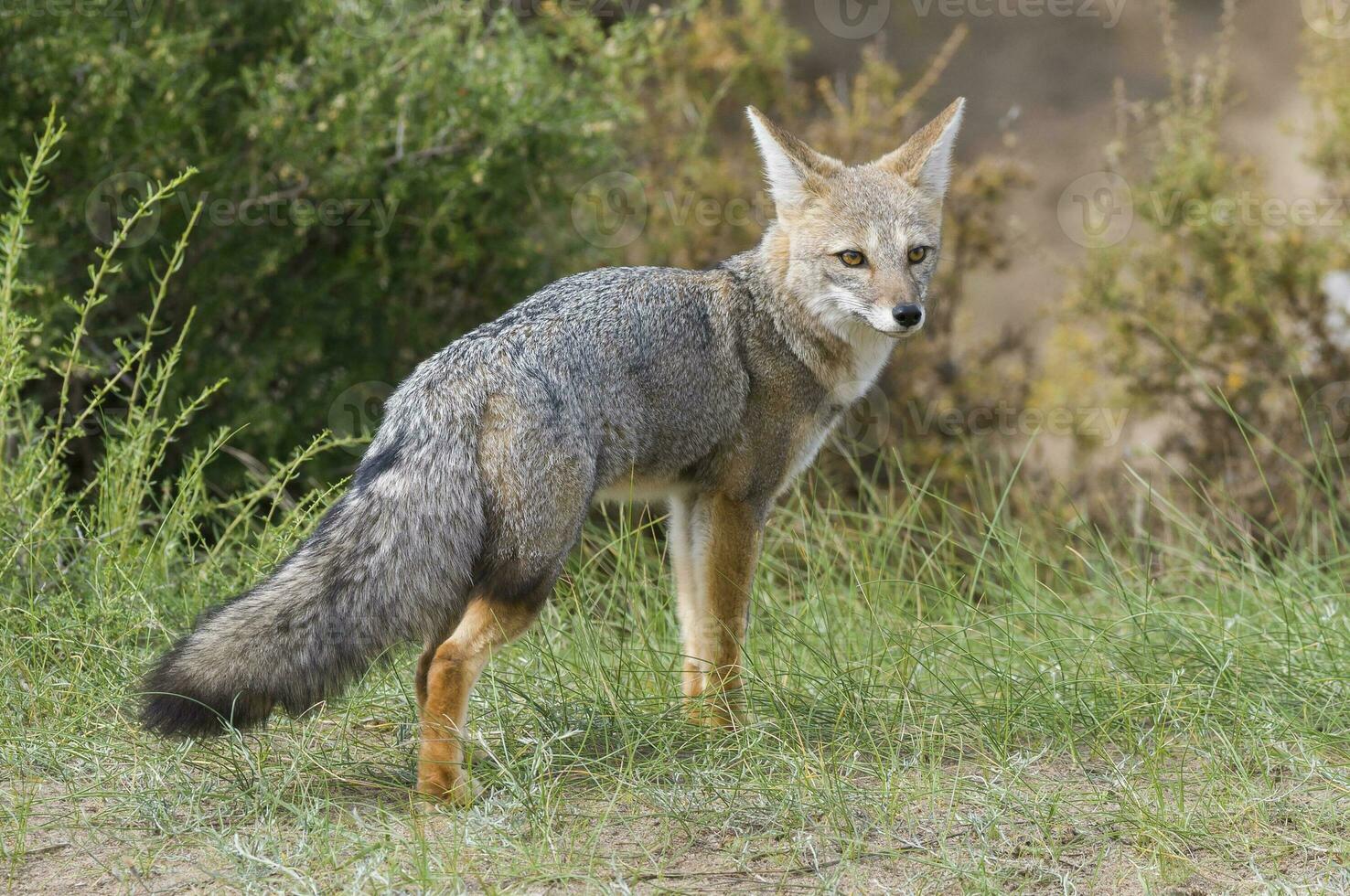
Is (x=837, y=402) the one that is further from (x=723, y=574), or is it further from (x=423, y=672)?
(x=423, y=672)

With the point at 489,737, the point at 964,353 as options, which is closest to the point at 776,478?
the point at 489,737

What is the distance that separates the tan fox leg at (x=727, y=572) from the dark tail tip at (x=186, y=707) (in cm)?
147

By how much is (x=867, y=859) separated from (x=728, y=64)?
20.6 ft

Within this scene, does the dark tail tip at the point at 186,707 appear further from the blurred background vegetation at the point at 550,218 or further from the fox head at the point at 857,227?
the blurred background vegetation at the point at 550,218

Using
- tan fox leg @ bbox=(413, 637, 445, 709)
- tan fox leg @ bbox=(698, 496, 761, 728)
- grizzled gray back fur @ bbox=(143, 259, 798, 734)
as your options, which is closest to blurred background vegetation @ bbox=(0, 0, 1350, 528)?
tan fox leg @ bbox=(698, 496, 761, 728)

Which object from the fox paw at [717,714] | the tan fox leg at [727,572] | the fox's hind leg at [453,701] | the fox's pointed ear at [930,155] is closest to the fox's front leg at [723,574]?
the tan fox leg at [727,572]

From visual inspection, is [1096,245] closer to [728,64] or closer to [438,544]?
[728,64]

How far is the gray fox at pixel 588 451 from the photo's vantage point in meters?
3.36

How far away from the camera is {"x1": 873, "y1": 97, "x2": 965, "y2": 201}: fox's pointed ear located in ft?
15.5

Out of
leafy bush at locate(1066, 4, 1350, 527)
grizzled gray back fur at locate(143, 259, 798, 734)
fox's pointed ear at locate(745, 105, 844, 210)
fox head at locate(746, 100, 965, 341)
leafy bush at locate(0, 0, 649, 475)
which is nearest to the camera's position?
grizzled gray back fur at locate(143, 259, 798, 734)

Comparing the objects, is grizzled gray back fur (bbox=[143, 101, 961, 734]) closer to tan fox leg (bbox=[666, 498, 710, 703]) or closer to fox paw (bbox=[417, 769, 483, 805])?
tan fox leg (bbox=[666, 498, 710, 703])

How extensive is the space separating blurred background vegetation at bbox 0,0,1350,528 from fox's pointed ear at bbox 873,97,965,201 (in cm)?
121

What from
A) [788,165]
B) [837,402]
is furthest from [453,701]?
[788,165]

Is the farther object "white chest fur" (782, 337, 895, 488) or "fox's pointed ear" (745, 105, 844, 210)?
"fox's pointed ear" (745, 105, 844, 210)
